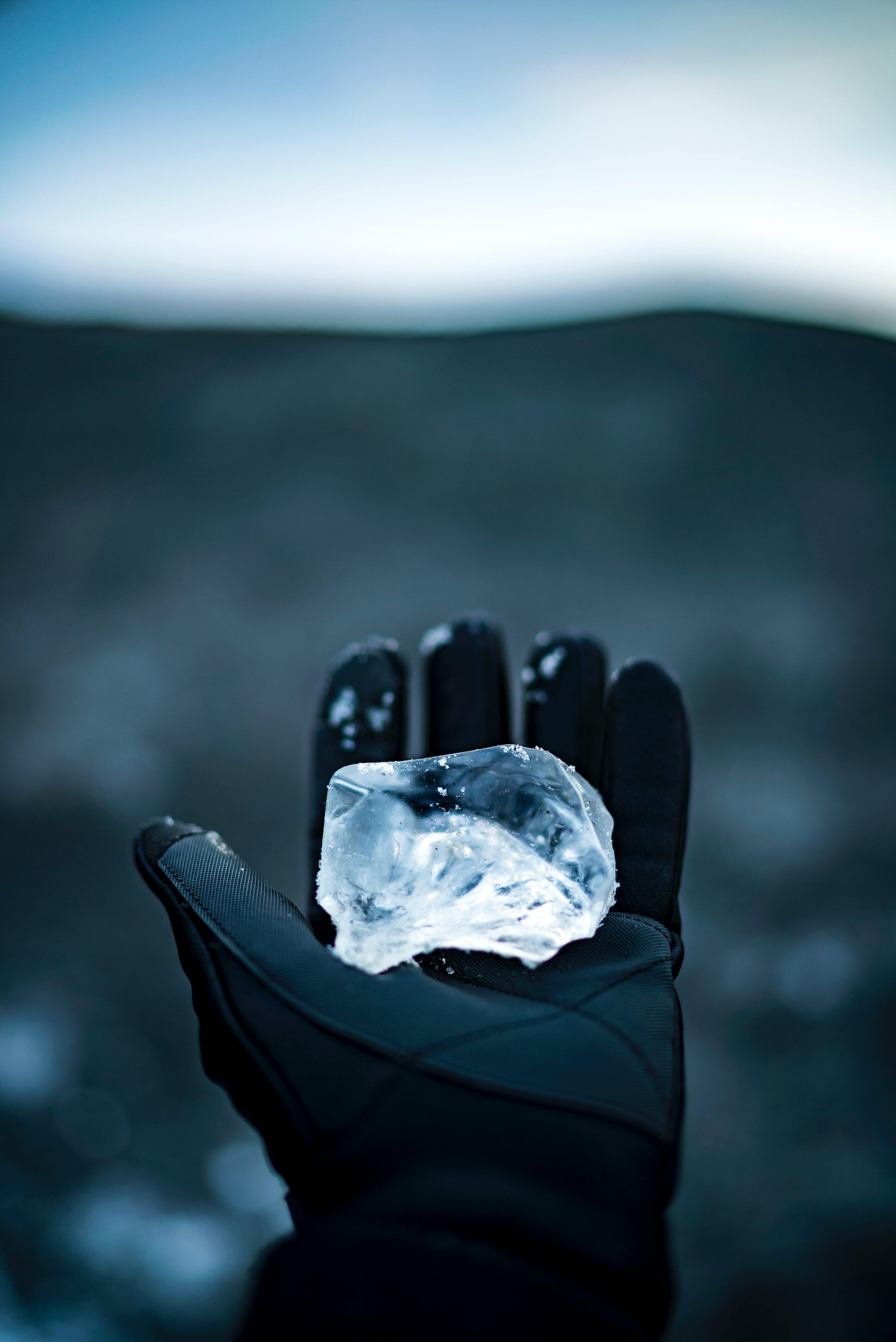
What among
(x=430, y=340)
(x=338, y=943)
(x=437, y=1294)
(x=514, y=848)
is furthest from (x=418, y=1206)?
(x=430, y=340)

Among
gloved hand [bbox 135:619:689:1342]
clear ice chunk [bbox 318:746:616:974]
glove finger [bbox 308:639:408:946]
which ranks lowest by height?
gloved hand [bbox 135:619:689:1342]

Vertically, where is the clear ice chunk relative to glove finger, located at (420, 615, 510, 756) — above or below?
below

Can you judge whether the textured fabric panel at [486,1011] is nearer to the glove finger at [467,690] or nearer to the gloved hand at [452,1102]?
the gloved hand at [452,1102]

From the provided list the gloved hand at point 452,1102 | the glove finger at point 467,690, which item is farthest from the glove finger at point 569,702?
the gloved hand at point 452,1102

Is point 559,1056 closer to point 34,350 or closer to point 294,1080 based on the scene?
point 294,1080

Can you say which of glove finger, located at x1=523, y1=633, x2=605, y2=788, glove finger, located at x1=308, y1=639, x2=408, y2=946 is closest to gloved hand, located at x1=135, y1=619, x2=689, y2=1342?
glove finger, located at x1=523, y1=633, x2=605, y2=788

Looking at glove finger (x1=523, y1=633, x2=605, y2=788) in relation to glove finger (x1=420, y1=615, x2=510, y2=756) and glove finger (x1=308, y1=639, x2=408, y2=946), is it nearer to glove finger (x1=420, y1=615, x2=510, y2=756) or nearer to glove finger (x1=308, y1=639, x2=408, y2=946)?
glove finger (x1=420, y1=615, x2=510, y2=756)

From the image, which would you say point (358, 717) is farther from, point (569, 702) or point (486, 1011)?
point (486, 1011)

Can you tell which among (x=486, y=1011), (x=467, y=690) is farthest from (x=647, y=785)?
(x=486, y=1011)
